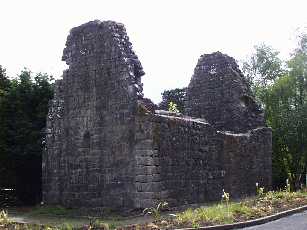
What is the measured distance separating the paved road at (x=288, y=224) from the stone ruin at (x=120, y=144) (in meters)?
3.70

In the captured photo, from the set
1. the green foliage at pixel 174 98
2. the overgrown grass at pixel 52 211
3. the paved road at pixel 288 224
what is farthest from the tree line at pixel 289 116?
the paved road at pixel 288 224

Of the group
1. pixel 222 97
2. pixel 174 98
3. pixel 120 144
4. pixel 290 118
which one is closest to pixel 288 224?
pixel 120 144

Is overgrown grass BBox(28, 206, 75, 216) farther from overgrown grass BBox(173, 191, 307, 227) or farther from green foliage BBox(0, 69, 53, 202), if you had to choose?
overgrown grass BBox(173, 191, 307, 227)

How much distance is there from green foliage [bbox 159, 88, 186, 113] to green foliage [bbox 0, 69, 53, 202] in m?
5.85

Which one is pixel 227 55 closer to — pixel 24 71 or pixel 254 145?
pixel 254 145

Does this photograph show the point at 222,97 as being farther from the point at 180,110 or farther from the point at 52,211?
the point at 52,211

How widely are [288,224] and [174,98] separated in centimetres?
1851

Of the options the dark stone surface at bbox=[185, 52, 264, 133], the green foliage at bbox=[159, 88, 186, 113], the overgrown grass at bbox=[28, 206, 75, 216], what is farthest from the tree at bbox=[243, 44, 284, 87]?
the overgrown grass at bbox=[28, 206, 75, 216]

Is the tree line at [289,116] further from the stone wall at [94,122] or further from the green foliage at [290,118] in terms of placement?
the stone wall at [94,122]

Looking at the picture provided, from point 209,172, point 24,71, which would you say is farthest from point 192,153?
point 24,71

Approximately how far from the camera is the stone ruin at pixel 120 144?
52.2 ft

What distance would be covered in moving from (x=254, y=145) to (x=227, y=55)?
13.6 ft

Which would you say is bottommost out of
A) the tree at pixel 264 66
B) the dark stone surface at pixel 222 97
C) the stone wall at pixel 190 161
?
the stone wall at pixel 190 161

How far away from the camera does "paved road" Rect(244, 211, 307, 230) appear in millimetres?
12050
